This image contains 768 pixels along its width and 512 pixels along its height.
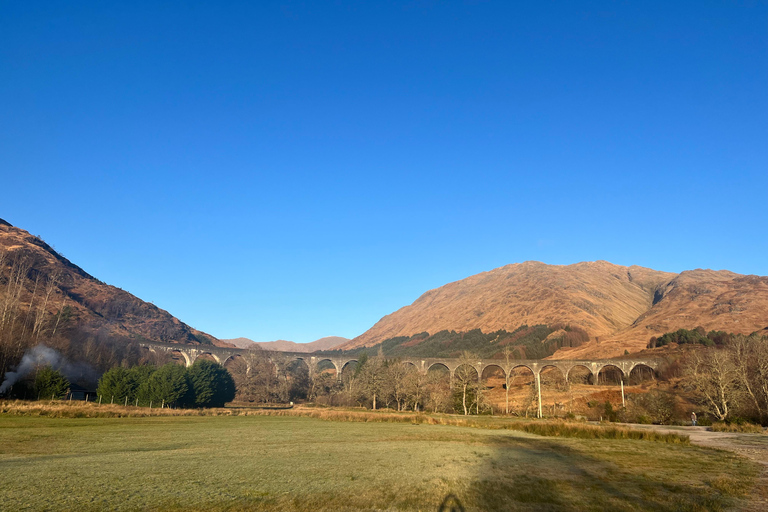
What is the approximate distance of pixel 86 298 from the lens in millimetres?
152250

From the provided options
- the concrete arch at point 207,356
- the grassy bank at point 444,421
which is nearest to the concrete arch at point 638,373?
the grassy bank at point 444,421

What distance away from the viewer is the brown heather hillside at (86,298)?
5059 inches

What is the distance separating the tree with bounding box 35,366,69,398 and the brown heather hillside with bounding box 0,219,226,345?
7295cm

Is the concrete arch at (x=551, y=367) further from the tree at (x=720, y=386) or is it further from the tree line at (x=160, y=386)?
the tree line at (x=160, y=386)

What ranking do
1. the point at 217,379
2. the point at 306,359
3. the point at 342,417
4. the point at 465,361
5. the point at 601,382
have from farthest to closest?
the point at 306,359 → the point at 601,382 → the point at 217,379 → the point at 465,361 → the point at 342,417

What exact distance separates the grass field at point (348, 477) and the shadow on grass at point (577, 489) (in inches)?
1.2

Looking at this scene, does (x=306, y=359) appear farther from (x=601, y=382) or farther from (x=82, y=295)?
(x=82, y=295)

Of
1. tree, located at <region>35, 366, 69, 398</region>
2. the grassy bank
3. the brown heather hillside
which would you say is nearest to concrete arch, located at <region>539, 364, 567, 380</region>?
the grassy bank

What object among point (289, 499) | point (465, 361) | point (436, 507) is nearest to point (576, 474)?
point (436, 507)

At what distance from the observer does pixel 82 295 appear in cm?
15238

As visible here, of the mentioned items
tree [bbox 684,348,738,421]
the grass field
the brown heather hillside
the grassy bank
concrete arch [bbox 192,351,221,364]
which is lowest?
the grassy bank

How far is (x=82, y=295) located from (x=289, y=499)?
17735 centimetres

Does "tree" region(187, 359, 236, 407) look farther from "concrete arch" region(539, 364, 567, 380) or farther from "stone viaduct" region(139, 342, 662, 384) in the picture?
"concrete arch" region(539, 364, 567, 380)

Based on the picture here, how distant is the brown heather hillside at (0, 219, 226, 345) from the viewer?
128 m
